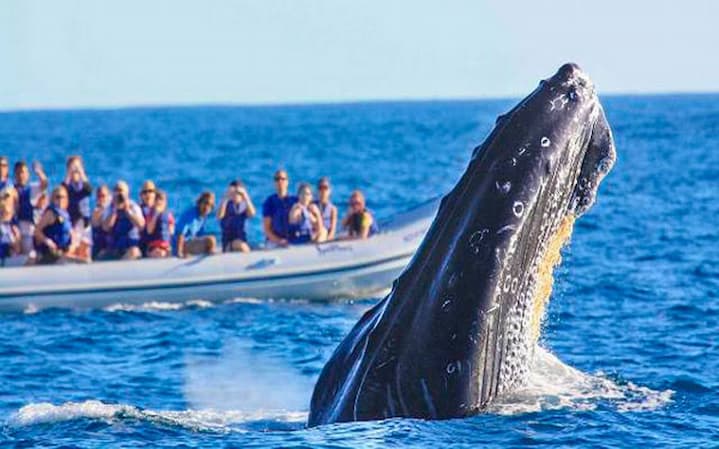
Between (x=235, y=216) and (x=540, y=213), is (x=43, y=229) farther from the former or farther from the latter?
(x=540, y=213)

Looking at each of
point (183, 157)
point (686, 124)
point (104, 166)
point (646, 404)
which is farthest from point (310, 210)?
point (686, 124)

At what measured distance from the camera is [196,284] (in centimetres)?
2611

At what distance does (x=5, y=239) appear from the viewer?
1032 inches

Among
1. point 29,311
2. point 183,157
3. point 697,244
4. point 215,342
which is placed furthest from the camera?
point 183,157

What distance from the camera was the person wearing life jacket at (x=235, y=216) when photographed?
88.4 feet

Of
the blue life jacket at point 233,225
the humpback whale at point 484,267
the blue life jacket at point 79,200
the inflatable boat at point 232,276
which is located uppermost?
the humpback whale at point 484,267

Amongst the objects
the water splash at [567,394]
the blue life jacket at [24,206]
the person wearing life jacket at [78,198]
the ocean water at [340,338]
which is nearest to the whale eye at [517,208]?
the ocean water at [340,338]

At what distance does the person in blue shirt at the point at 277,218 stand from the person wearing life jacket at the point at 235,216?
29 centimetres

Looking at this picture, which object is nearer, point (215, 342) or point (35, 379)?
point (35, 379)

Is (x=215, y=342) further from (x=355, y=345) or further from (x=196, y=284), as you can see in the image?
(x=355, y=345)

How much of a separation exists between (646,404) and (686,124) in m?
113

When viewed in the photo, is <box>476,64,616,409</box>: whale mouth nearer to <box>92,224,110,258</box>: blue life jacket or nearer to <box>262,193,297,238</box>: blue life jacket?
<box>262,193,297,238</box>: blue life jacket

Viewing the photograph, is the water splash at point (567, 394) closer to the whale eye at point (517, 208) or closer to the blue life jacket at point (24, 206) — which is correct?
the whale eye at point (517, 208)

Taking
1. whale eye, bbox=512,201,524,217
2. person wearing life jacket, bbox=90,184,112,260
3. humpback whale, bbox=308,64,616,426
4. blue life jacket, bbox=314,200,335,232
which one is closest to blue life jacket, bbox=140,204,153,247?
person wearing life jacket, bbox=90,184,112,260
